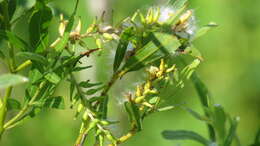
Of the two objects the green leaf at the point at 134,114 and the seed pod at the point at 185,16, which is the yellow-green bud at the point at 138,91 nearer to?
the green leaf at the point at 134,114

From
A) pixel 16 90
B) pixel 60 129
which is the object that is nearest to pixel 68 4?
pixel 16 90

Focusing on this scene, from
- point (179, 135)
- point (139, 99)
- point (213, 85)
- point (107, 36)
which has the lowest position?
point (213, 85)

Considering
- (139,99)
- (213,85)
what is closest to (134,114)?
(139,99)

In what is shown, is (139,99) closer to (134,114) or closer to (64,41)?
(134,114)

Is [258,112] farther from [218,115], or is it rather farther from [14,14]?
[14,14]

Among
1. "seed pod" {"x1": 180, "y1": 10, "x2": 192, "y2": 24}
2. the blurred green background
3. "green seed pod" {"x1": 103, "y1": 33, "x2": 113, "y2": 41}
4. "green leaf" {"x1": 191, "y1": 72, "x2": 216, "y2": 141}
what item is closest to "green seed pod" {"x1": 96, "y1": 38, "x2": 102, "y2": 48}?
"green seed pod" {"x1": 103, "y1": 33, "x2": 113, "y2": 41}

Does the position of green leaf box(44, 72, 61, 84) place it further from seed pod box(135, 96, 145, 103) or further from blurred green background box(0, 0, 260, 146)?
blurred green background box(0, 0, 260, 146)

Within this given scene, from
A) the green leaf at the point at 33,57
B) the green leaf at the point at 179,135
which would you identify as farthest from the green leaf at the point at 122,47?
the green leaf at the point at 179,135
